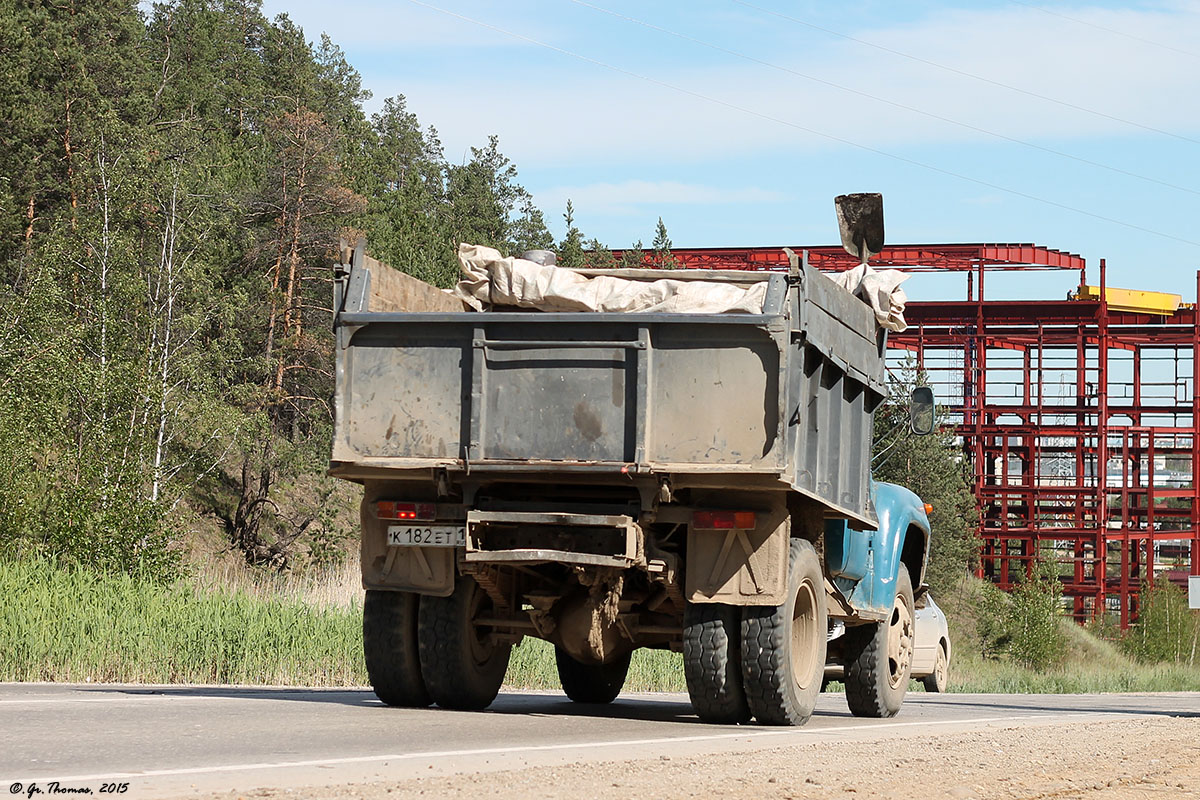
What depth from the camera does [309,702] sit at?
36.0 ft

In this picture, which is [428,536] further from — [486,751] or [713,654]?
[486,751]

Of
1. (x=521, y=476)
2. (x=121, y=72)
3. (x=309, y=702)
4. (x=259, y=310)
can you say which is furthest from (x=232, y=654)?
(x=121, y=72)

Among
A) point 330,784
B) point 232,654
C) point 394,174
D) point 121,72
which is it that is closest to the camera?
point 330,784

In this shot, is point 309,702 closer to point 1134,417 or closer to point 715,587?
point 715,587

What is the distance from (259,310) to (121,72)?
907 centimetres

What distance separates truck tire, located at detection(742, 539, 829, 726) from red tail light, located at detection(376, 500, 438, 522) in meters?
2.06

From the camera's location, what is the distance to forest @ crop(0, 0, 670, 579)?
77.2ft

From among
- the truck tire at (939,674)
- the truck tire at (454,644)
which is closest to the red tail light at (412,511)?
the truck tire at (454,644)

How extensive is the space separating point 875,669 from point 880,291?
3.19m

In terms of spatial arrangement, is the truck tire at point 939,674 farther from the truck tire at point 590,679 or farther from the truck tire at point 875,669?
the truck tire at point 590,679

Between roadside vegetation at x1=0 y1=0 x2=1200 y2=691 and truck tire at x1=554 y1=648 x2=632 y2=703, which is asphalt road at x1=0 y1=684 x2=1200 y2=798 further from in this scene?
roadside vegetation at x1=0 y1=0 x2=1200 y2=691

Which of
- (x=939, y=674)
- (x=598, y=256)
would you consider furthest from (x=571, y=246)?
(x=939, y=674)

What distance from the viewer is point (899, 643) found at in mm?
13492

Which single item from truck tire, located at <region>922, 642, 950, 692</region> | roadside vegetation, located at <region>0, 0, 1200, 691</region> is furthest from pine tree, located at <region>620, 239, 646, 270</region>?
truck tire, located at <region>922, 642, 950, 692</region>
